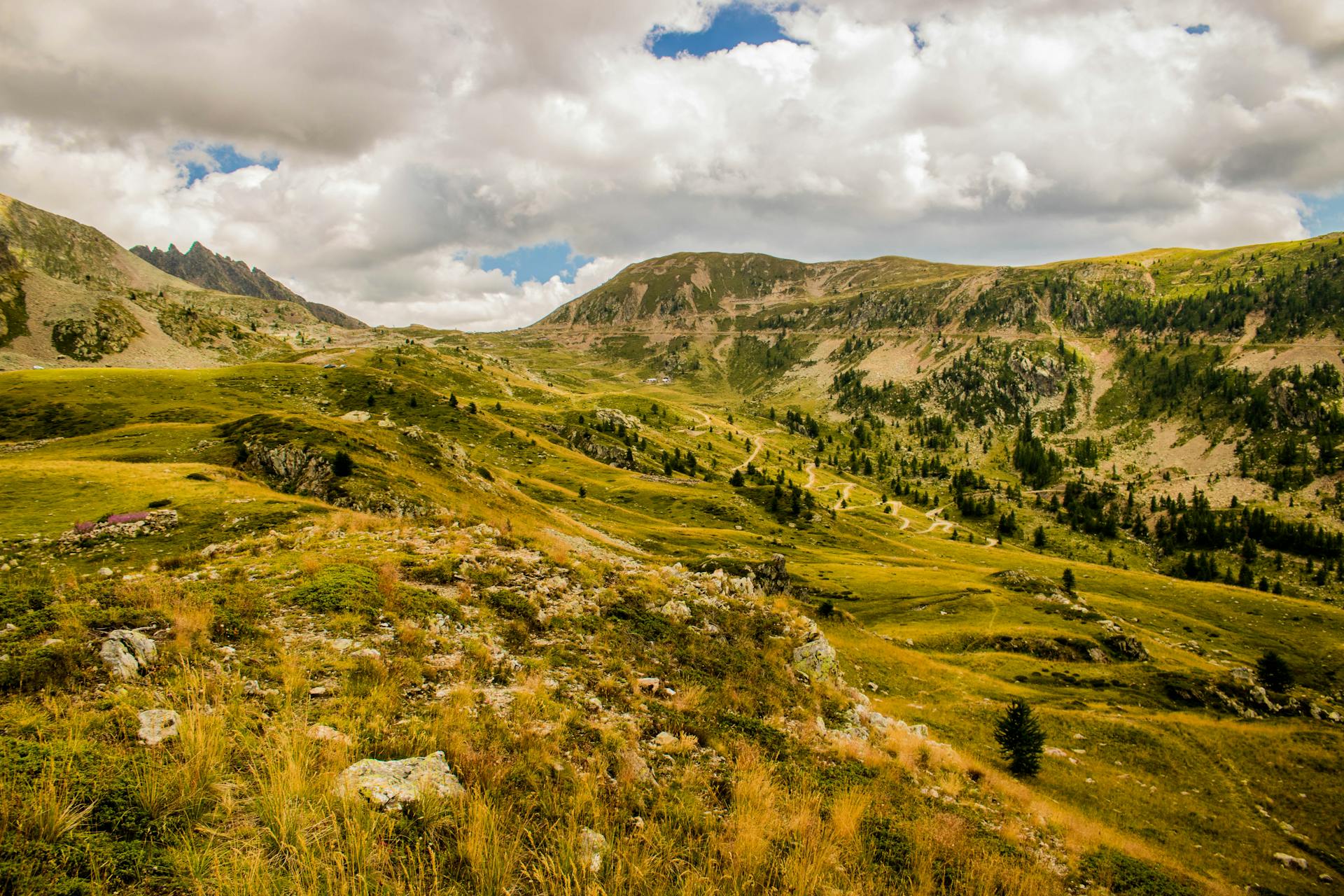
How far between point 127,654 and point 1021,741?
1408 inches

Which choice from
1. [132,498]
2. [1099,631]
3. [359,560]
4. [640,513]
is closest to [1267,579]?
[1099,631]

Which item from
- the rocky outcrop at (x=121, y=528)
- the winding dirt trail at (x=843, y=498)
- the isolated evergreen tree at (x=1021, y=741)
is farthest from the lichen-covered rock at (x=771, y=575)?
the winding dirt trail at (x=843, y=498)

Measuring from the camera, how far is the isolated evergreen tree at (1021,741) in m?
26.9

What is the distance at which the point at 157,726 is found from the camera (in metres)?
5.88

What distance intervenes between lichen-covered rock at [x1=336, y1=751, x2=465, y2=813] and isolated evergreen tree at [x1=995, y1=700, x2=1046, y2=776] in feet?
105

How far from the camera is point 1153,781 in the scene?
29375 millimetres

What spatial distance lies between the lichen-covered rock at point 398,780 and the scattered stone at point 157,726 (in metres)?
2.02

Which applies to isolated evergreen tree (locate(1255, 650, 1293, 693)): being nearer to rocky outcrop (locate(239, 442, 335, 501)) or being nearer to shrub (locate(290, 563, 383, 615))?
shrub (locate(290, 563, 383, 615))

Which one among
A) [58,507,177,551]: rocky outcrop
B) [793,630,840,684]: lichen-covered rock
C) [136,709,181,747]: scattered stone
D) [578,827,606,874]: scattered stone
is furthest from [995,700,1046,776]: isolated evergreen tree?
[58,507,177,551]: rocky outcrop

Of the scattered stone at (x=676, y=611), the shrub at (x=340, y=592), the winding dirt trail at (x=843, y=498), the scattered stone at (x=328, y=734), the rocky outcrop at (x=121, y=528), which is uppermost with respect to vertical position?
the scattered stone at (x=328, y=734)

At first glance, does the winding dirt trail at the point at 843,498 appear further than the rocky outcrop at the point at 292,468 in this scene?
Yes

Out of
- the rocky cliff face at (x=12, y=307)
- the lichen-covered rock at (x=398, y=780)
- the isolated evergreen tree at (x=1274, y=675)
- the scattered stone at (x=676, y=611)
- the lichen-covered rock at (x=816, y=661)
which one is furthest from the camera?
the rocky cliff face at (x=12, y=307)

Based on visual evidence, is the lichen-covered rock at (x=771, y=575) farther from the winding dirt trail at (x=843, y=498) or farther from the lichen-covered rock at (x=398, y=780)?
the winding dirt trail at (x=843, y=498)

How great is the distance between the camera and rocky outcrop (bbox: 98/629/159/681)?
7176mm
